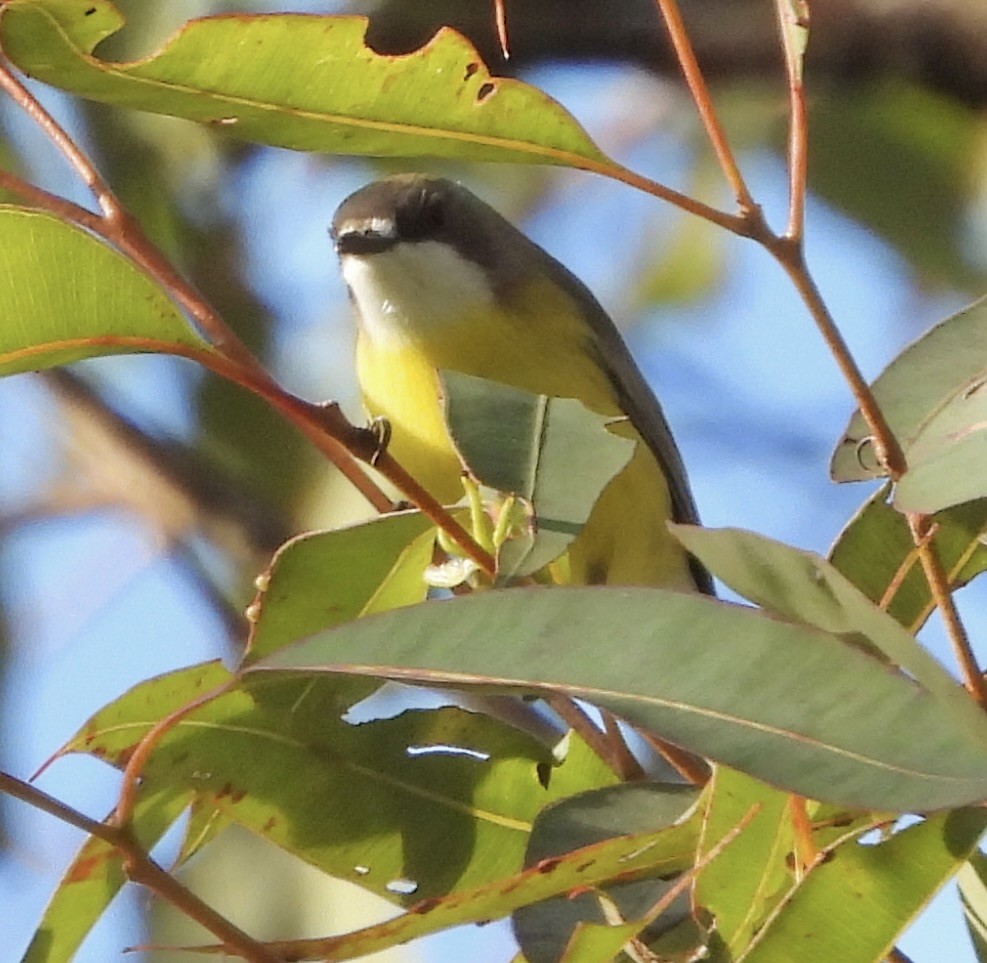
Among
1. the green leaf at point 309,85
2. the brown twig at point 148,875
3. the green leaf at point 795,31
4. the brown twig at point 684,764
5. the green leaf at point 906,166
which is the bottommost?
the brown twig at point 148,875

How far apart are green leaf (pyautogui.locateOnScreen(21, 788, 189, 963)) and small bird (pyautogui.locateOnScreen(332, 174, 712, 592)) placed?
0.78m

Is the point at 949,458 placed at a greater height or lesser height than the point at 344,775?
greater

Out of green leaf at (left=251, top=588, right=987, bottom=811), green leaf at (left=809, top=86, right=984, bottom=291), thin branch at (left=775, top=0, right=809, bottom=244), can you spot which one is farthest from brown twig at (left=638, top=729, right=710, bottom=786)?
green leaf at (left=809, top=86, right=984, bottom=291)

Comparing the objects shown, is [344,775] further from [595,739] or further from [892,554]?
[892,554]

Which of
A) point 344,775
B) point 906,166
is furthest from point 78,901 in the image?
point 906,166

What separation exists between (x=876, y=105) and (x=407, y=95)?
2227 mm

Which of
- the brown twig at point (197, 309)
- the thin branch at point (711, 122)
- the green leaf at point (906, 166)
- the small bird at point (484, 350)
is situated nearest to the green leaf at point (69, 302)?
the brown twig at point (197, 309)

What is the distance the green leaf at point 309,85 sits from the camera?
0.93 meters

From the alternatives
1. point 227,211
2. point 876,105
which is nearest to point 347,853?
point 227,211

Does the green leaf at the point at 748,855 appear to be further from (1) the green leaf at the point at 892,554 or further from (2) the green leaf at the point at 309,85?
(2) the green leaf at the point at 309,85

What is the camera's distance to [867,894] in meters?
0.91

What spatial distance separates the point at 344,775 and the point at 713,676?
41 centimetres

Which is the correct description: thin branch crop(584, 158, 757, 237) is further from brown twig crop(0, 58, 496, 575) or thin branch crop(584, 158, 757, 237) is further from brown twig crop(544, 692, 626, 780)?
brown twig crop(544, 692, 626, 780)

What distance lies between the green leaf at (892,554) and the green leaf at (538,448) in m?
0.21
